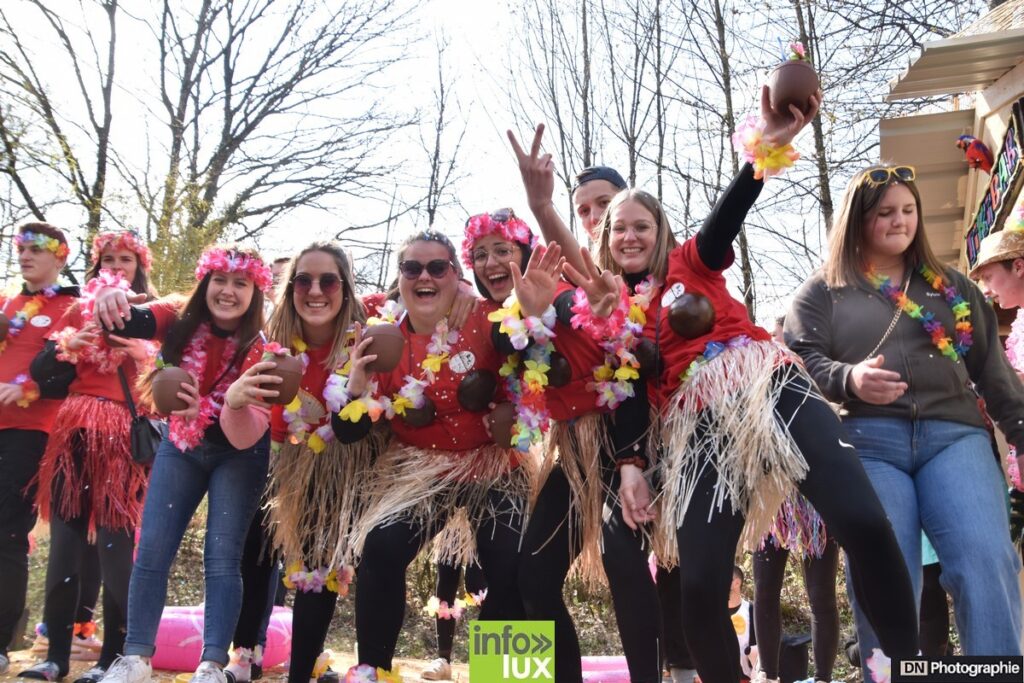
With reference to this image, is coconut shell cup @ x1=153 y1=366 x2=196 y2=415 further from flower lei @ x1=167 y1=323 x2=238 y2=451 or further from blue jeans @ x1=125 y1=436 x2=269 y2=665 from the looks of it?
blue jeans @ x1=125 y1=436 x2=269 y2=665

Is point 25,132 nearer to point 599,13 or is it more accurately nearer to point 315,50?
point 315,50

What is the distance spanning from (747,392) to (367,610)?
145cm

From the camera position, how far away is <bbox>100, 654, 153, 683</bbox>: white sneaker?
3.11 m

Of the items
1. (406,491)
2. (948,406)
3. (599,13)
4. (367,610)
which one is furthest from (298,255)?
(599,13)

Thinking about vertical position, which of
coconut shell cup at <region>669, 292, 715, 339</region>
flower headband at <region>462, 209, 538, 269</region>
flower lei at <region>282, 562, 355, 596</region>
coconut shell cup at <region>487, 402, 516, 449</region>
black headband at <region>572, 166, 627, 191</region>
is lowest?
flower lei at <region>282, 562, 355, 596</region>

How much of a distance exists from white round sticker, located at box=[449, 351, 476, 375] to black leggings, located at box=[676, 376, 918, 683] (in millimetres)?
1018

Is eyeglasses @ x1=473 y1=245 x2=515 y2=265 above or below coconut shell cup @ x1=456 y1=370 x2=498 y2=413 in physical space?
above

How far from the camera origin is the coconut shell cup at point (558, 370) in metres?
3.06

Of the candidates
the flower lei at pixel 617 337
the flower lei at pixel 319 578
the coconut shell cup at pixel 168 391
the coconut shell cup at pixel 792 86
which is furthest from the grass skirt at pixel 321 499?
the coconut shell cup at pixel 792 86

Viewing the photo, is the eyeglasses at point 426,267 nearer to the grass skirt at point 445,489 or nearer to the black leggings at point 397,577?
the grass skirt at point 445,489

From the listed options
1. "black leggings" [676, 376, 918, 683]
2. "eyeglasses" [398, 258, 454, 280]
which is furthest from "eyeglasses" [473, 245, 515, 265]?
"black leggings" [676, 376, 918, 683]

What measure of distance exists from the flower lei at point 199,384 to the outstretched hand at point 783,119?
7.34ft

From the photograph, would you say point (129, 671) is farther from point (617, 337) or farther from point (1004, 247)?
point (1004, 247)

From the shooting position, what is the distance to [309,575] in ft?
10.8
